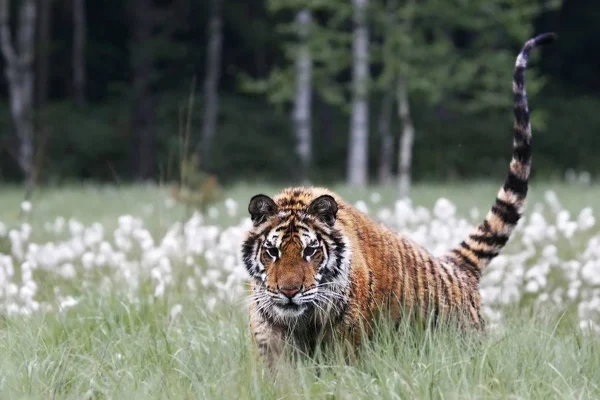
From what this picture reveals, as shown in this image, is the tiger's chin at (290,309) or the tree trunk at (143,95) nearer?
the tiger's chin at (290,309)

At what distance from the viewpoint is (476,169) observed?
32.2 meters

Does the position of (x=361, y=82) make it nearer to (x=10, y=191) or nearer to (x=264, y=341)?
(x=10, y=191)

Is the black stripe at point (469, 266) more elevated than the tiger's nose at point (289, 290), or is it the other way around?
the tiger's nose at point (289, 290)

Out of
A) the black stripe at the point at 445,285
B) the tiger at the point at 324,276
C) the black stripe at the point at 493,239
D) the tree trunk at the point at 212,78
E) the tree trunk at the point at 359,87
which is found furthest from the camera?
the tree trunk at the point at 212,78

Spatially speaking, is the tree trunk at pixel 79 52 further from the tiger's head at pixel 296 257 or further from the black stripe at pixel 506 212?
the tiger's head at pixel 296 257

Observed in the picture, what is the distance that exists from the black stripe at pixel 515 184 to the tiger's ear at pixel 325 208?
148 cm

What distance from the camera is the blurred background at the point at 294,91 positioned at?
756 inches

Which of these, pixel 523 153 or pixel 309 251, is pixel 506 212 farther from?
pixel 309 251

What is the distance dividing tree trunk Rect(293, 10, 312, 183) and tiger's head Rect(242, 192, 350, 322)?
51.9 feet

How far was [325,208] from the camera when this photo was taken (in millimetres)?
4777

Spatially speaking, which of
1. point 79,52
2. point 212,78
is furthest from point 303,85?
point 79,52

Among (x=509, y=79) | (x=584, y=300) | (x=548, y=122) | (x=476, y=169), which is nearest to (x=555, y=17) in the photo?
(x=548, y=122)

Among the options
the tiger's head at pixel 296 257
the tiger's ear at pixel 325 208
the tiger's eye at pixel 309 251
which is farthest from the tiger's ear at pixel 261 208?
the tiger's eye at pixel 309 251

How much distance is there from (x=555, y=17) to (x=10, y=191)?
2782 centimetres
